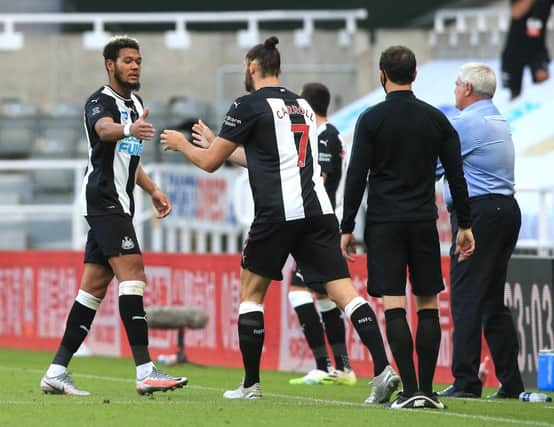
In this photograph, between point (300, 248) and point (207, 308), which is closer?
point (300, 248)

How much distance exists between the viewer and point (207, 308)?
15.9 metres

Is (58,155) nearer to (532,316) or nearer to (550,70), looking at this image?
(550,70)

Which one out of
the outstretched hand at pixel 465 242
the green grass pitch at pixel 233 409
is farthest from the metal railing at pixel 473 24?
the outstretched hand at pixel 465 242

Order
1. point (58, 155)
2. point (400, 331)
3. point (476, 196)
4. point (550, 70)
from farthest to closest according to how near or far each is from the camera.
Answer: point (58, 155)
point (550, 70)
point (476, 196)
point (400, 331)

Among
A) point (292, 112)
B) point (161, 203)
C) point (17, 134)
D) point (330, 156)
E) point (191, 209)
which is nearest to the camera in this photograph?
point (292, 112)

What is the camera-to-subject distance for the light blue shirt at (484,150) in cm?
1078

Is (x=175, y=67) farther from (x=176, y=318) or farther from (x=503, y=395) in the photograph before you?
(x=503, y=395)

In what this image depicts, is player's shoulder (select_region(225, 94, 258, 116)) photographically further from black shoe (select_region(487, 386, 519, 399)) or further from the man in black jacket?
black shoe (select_region(487, 386, 519, 399))

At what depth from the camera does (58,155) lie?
24.9 meters

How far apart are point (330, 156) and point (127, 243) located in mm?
2646

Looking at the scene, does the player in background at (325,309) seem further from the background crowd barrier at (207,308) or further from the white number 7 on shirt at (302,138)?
the white number 7 on shirt at (302,138)

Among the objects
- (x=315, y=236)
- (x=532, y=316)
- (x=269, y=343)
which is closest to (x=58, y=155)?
(x=269, y=343)

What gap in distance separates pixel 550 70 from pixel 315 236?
12.4 meters

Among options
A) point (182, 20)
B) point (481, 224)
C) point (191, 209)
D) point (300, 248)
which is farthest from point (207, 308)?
point (182, 20)
